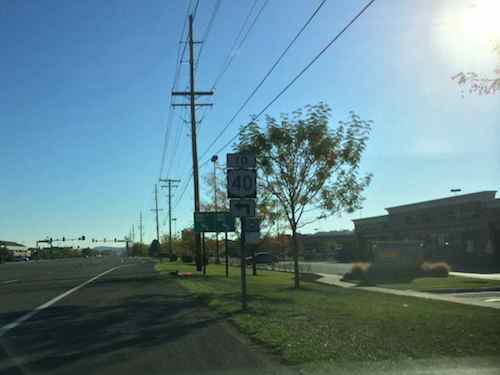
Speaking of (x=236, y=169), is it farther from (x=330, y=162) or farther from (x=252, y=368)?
(x=330, y=162)

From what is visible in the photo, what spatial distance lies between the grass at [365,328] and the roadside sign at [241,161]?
351cm

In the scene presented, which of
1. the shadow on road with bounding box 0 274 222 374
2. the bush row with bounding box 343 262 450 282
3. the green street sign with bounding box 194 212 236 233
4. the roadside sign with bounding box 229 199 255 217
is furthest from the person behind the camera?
the green street sign with bounding box 194 212 236 233

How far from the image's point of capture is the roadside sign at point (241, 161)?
48.9ft

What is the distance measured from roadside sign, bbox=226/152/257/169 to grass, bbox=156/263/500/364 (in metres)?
3.51

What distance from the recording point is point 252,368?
8367 millimetres

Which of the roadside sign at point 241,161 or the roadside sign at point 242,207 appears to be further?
the roadside sign at point 241,161

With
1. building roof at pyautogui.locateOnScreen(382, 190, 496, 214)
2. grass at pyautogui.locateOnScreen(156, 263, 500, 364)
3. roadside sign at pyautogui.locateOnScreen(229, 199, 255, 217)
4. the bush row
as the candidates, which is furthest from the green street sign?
building roof at pyautogui.locateOnScreen(382, 190, 496, 214)

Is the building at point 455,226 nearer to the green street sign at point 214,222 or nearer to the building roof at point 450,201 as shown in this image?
the building roof at point 450,201

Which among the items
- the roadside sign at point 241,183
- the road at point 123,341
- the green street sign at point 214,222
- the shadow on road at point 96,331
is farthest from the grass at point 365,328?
the green street sign at point 214,222

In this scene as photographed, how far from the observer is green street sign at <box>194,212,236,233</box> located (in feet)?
114

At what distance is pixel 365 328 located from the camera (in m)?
11.5

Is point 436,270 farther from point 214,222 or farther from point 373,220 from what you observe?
point 373,220

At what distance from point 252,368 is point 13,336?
5445mm

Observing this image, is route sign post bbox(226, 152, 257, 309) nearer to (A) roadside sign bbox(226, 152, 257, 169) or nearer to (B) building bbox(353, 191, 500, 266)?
(A) roadside sign bbox(226, 152, 257, 169)
